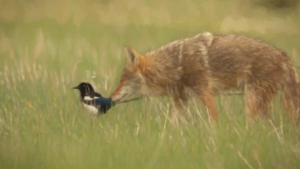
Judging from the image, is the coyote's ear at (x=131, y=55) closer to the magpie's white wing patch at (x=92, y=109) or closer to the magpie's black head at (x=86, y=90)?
the magpie's black head at (x=86, y=90)

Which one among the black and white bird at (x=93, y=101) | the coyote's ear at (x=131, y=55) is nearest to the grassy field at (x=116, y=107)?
the black and white bird at (x=93, y=101)

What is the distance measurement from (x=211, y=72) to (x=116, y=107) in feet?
3.87

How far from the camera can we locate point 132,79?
6.51 m

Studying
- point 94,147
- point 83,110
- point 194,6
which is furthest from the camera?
point 194,6

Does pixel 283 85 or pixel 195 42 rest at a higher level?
pixel 195 42

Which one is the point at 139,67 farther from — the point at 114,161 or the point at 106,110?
the point at 114,161

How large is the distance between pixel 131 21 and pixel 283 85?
18.7ft

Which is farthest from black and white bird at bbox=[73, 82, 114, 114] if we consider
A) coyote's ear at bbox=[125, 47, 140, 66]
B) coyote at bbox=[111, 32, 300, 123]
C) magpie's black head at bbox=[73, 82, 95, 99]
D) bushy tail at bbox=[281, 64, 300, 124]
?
bushy tail at bbox=[281, 64, 300, 124]

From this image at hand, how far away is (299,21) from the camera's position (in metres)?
7.04

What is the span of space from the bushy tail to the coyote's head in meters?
1.64

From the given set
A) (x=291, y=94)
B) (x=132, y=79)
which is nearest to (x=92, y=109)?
(x=132, y=79)

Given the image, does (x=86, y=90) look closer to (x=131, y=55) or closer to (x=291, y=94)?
(x=131, y=55)

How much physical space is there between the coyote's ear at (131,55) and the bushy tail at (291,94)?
5.58 feet

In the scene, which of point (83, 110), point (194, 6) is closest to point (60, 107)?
point (83, 110)
